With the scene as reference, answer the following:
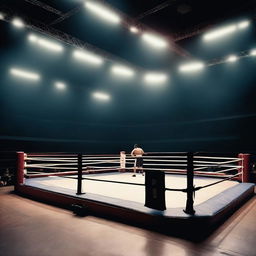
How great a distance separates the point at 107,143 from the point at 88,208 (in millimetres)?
7940

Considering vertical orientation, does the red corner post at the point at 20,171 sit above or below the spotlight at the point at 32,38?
below

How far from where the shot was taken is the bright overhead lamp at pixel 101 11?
14.3 feet

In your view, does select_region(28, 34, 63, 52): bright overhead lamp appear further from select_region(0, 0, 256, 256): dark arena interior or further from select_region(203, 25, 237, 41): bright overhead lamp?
select_region(203, 25, 237, 41): bright overhead lamp

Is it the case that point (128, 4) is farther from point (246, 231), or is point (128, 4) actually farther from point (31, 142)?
point (31, 142)

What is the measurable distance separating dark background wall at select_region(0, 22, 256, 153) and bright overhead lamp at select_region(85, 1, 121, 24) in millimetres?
2030

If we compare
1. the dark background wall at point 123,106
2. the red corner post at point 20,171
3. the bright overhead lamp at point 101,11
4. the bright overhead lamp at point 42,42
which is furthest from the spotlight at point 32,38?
the red corner post at point 20,171

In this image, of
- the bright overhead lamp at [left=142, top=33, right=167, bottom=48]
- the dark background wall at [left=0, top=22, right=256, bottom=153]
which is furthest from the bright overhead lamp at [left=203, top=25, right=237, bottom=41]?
the bright overhead lamp at [left=142, top=33, right=167, bottom=48]

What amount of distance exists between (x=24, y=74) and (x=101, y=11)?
4.66 meters

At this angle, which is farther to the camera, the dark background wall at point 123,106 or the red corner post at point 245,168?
the dark background wall at point 123,106

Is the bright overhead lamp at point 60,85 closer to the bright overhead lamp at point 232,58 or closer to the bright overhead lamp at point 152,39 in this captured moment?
the bright overhead lamp at point 152,39

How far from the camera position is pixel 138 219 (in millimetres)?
2477

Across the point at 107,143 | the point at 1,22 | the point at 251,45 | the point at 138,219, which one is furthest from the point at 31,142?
the point at 251,45

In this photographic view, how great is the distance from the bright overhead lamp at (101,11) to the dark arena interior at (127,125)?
23mm

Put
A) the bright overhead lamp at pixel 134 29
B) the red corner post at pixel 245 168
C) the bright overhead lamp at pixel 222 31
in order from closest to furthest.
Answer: the red corner post at pixel 245 168 < the bright overhead lamp at pixel 222 31 < the bright overhead lamp at pixel 134 29
